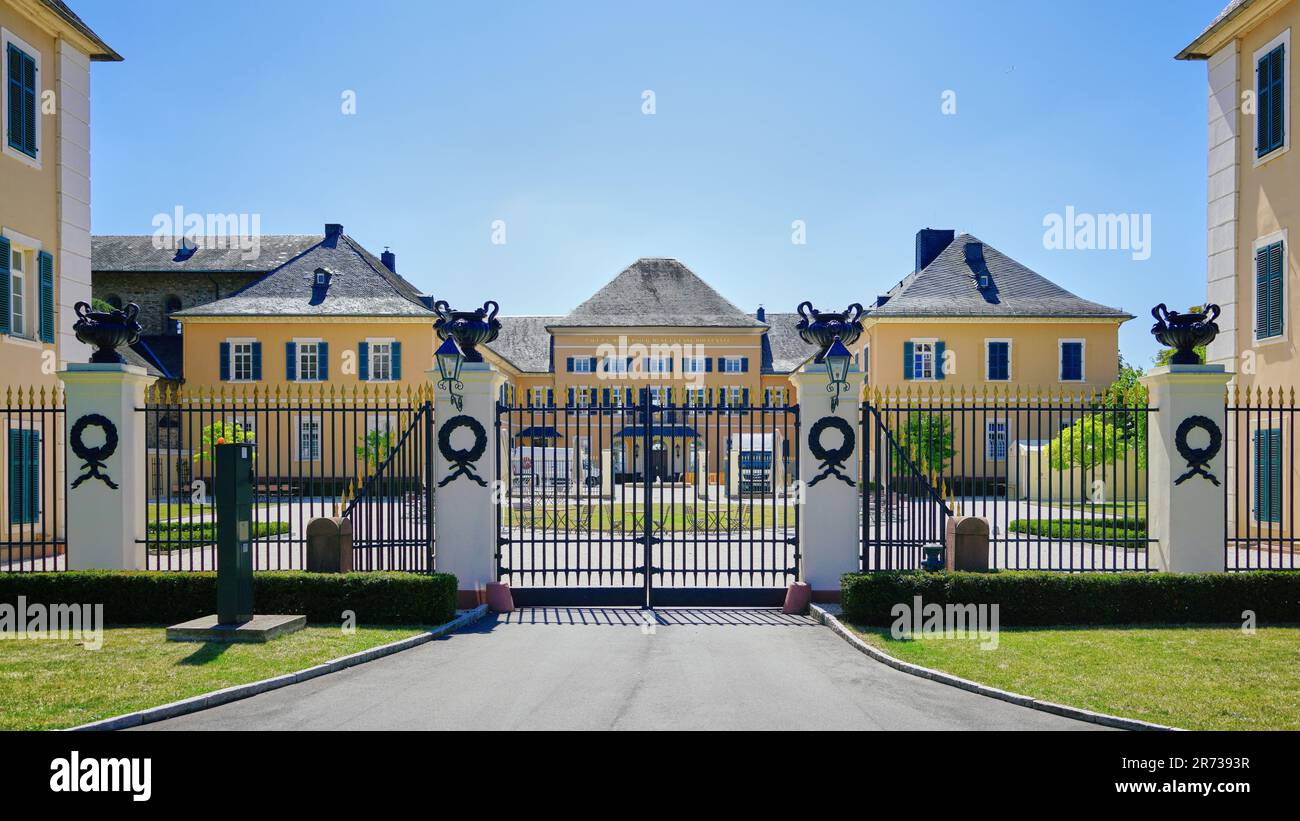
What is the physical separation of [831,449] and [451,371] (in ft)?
15.5

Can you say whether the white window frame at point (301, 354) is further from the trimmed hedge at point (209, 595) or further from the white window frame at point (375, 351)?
the trimmed hedge at point (209, 595)

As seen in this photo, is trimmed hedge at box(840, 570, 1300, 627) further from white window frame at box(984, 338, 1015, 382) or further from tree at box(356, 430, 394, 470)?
white window frame at box(984, 338, 1015, 382)

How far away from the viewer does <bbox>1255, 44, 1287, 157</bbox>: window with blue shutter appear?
15.2 m

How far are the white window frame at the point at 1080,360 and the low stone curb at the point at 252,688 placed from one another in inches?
1323

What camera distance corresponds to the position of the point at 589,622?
1063 cm

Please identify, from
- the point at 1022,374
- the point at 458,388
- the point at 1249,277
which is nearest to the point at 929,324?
the point at 1022,374

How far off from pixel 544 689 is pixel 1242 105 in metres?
16.6

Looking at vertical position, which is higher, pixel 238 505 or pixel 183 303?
pixel 183 303

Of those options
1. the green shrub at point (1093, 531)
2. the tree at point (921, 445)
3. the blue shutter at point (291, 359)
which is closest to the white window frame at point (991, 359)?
the tree at point (921, 445)

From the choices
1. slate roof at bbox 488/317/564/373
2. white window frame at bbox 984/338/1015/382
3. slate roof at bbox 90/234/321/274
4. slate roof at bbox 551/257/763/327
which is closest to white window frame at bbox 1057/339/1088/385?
white window frame at bbox 984/338/1015/382

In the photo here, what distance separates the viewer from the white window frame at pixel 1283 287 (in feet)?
49.8

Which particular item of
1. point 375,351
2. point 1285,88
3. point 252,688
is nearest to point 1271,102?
point 1285,88
